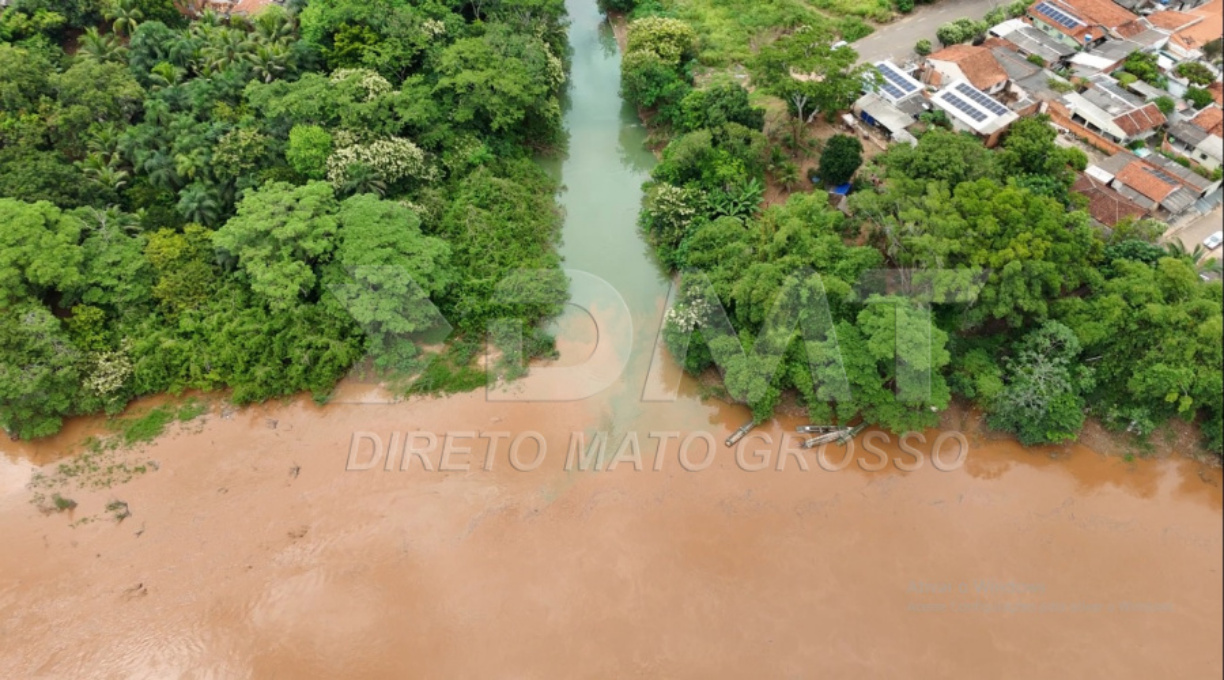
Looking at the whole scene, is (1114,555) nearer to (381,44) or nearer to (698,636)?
(698,636)

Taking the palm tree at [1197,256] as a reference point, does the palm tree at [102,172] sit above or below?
above

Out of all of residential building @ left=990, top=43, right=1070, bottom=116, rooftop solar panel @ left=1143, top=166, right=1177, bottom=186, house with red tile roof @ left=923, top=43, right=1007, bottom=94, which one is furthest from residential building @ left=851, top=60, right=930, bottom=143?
rooftop solar panel @ left=1143, top=166, right=1177, bottom=186

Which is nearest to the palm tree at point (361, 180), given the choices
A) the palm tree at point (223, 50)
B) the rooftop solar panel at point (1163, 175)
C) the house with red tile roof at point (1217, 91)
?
the palm tree at point (223, 50)

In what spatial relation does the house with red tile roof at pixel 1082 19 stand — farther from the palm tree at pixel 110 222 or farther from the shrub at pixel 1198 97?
the palm tree at pixel 110 222

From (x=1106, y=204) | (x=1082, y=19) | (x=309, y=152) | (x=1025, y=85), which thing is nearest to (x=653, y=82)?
(x=309, y=152)

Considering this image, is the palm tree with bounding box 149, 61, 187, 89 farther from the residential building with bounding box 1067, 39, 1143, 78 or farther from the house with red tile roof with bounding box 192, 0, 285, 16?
the residential building with bounding box 1067, 39, 1143, 78

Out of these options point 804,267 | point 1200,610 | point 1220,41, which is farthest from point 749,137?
point 1200,610
